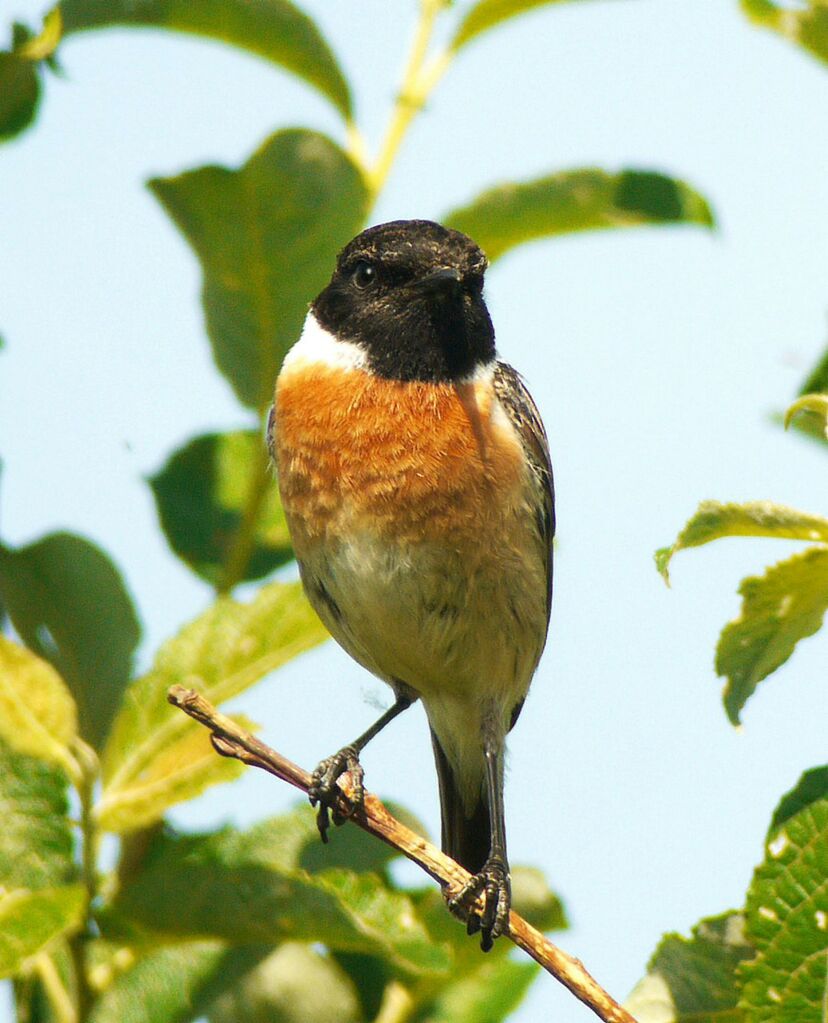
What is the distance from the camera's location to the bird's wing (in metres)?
5.15

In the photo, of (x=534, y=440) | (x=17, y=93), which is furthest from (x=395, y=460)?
(x=17, y=93)

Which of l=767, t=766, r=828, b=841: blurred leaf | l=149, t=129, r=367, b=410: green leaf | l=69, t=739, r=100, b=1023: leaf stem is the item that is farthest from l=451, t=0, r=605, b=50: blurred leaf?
l=767, t=766, r=828, b=841: blurred leaf

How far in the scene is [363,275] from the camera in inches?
203

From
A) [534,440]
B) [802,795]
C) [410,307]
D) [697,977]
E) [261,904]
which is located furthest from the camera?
[534,440]

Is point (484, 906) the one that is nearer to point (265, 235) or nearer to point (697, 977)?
point (697, 977)

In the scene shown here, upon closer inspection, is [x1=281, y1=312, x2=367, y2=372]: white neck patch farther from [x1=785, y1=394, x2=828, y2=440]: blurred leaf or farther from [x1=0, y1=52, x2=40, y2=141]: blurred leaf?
[x1=785, y1=394, x2=828, y2=440]: blurred leaf

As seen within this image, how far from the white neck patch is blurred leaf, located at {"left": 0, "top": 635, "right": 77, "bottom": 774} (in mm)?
1967

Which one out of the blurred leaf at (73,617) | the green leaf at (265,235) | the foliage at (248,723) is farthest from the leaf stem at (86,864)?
the green leaf at (265,235)

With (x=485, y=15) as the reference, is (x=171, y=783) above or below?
below

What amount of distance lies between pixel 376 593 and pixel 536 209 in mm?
1379

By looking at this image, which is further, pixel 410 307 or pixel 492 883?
pixel 410 307

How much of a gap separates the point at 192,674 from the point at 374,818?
0.62m

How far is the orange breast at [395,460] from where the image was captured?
15.2 feet

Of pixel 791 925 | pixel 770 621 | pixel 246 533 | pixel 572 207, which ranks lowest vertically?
pixel 791 925
